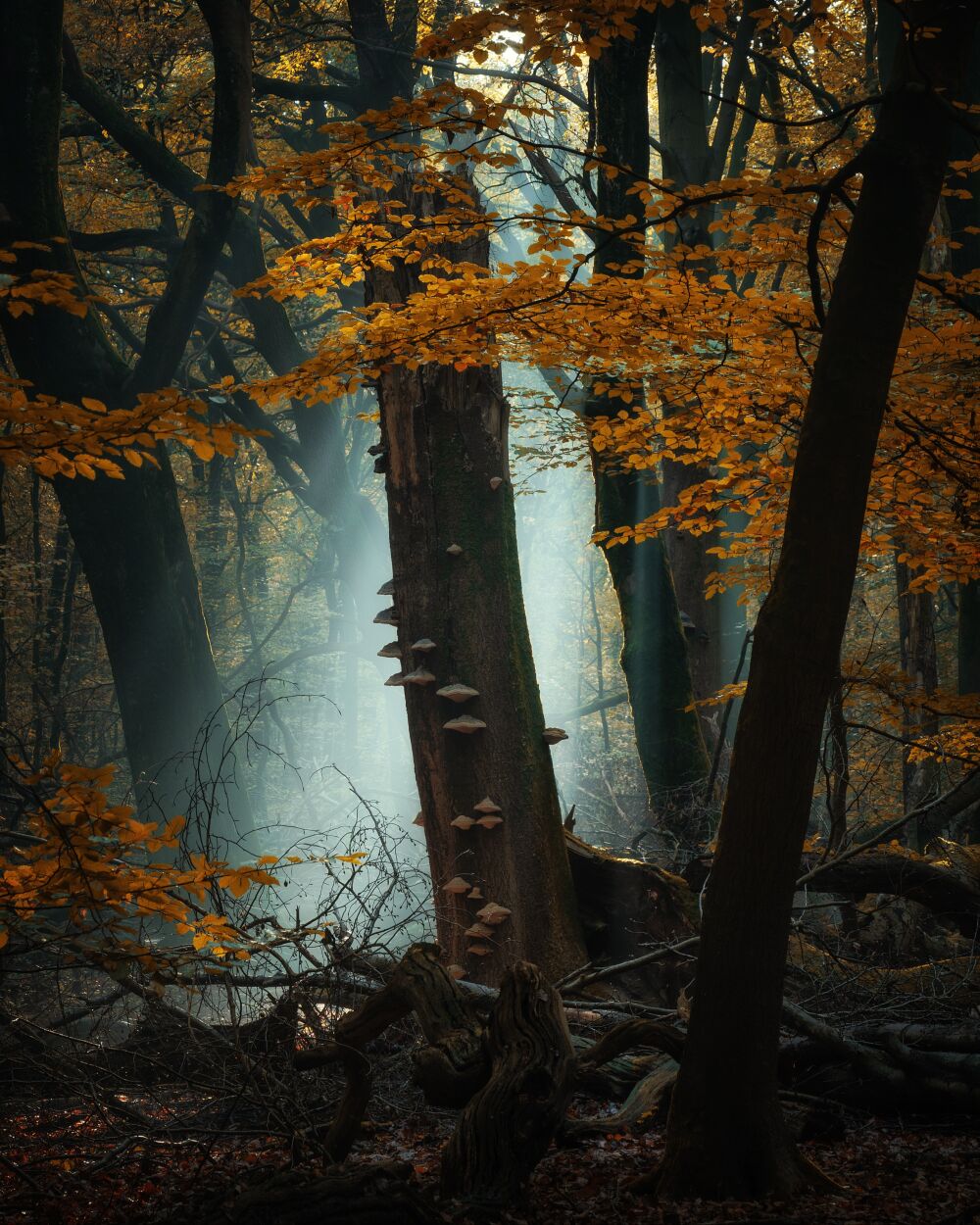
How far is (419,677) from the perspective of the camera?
5535 millimetres

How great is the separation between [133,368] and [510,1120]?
9582 millimetres

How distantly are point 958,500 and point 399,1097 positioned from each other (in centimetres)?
448

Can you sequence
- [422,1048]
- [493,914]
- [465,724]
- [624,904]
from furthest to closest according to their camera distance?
[624,904] → [465,724] → [493,914] → [422,1048]

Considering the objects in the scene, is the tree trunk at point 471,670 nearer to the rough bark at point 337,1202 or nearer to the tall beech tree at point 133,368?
the rough bark at point 337,1202

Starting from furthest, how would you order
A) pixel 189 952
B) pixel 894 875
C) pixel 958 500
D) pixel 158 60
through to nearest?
pixel 158 60
pixel 894 875
pixel 958 500
pixel 189 952

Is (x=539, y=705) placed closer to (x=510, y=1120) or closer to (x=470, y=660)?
(x=470, y=660)

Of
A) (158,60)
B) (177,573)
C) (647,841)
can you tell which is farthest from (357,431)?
(647,841)

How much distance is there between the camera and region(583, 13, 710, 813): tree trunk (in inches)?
317

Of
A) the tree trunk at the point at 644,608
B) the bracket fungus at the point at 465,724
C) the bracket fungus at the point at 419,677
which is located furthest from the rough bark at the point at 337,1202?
the tree trunk at the point at 644,608

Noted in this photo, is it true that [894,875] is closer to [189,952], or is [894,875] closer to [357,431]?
[189,952]

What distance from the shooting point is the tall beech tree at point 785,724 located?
3.11m

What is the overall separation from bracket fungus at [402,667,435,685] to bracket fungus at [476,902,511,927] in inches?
52.1

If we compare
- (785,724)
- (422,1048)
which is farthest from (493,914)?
(785,724)

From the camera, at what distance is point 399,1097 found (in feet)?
14.5
